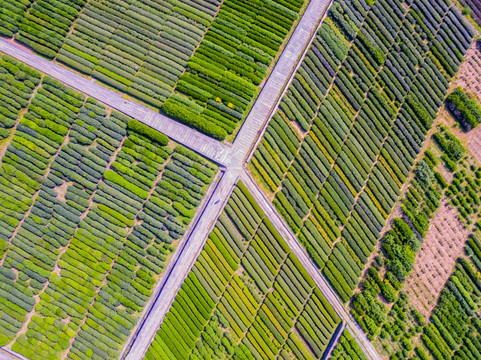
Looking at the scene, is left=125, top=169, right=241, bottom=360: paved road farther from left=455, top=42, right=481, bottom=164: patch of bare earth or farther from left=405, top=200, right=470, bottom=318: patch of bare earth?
left=455, top=42, right=481, bottom=164: patch of bare earth

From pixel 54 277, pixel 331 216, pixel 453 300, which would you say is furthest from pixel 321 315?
pixel 54 277

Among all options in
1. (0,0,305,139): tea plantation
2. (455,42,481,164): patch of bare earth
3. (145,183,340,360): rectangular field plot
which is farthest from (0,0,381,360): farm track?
(455,42,481,164): patch of bare earth

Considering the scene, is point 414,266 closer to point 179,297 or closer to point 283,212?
point 283,212

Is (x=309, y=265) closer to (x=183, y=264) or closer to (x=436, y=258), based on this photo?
(x=183, y=264)

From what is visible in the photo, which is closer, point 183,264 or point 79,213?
point 79,213

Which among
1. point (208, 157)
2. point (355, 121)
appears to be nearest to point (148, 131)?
point (208, 157)

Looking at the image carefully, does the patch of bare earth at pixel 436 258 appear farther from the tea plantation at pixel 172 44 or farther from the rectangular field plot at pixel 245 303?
the tea plantation at pixel 172 44
